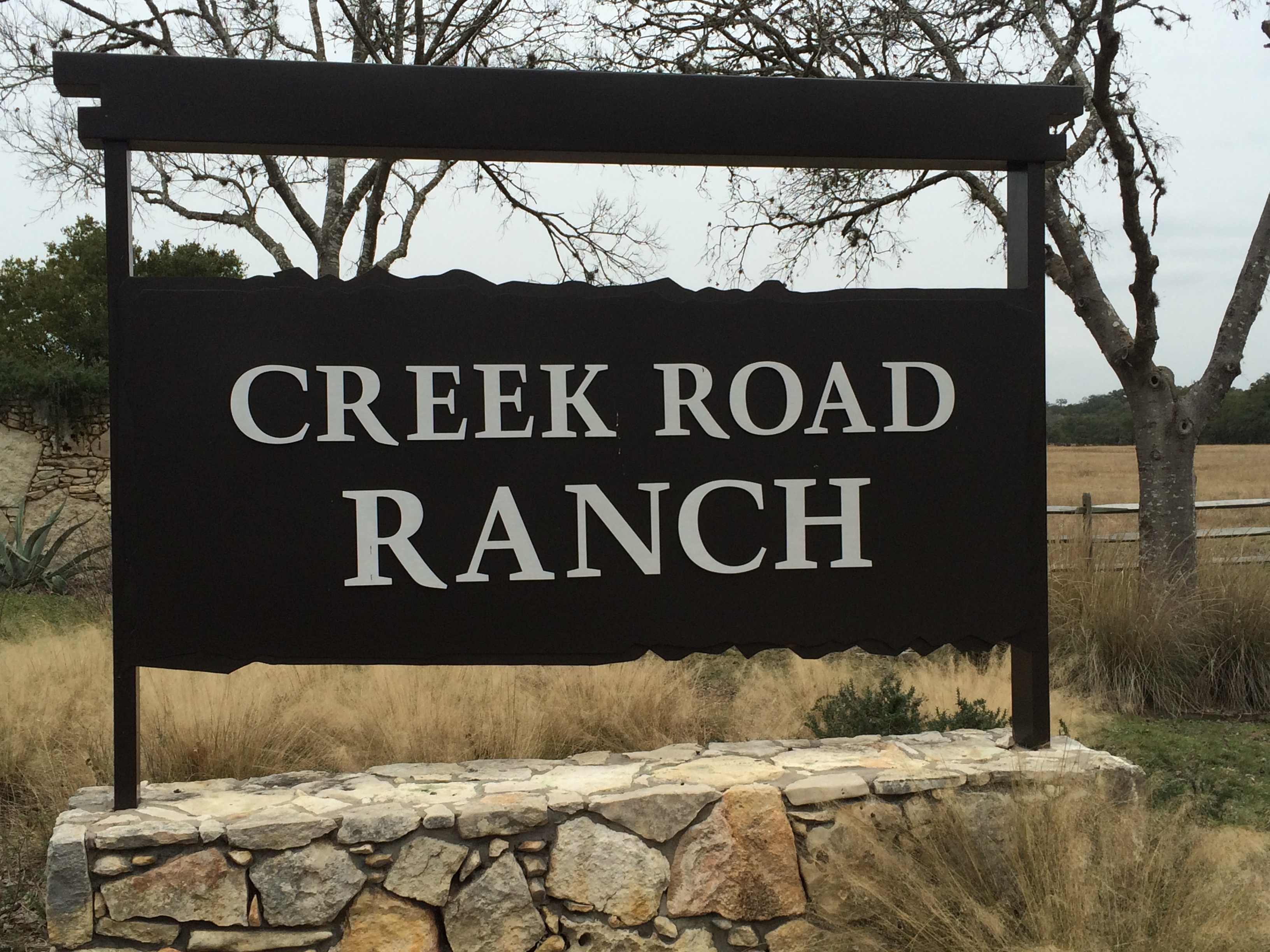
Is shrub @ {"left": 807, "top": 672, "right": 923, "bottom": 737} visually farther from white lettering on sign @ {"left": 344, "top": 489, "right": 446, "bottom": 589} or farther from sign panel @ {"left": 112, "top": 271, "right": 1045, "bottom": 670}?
white lettering on sign @ {"left": 344, "top": 489, "right": 446, "bottom": 589}

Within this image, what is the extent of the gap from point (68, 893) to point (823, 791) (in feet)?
7.18

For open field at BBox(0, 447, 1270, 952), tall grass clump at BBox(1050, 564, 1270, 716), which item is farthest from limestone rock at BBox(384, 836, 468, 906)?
tall grass clump at BBox(1050, 564, 1270, 716)

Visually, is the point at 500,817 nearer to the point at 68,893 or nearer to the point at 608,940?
the point at 608,940

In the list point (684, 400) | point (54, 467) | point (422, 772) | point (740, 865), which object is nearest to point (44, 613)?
point (54, 467)

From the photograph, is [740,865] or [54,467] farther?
[54,467]

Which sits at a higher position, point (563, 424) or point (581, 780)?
point (563, 424)

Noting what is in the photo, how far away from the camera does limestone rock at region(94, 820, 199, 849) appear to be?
2.88m

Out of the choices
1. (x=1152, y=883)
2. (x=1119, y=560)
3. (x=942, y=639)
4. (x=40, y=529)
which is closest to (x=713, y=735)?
(x=942, y=639)

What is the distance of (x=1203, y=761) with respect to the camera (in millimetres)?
5238

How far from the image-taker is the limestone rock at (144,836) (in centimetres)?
288

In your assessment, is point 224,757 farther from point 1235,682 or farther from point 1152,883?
point 1235,682

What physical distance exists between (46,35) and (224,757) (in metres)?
9.91

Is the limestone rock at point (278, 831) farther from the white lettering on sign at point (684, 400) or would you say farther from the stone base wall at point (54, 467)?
the stone base wall at point (54, 467)

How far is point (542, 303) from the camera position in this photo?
10.8ft
